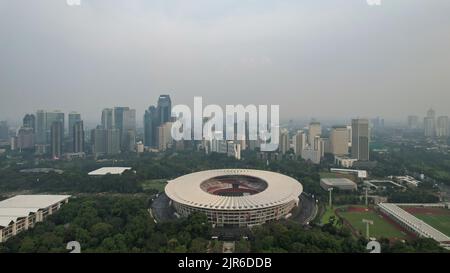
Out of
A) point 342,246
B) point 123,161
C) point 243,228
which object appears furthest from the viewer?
→ point 123,161

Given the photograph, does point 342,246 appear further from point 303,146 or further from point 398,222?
point 303,146

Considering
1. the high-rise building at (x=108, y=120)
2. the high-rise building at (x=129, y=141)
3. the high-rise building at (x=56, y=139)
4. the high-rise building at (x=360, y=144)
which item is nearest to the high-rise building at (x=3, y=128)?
the high-rise building at (x=56, y=139)

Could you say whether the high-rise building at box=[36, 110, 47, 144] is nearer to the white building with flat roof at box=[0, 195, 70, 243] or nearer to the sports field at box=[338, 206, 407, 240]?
the white building with flat roof at box=[0, 195, 70, 243]

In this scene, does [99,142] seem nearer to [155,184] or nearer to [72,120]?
[72,120]

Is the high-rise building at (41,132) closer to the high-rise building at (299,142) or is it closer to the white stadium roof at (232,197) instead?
the white stadium roof at (232,197)
